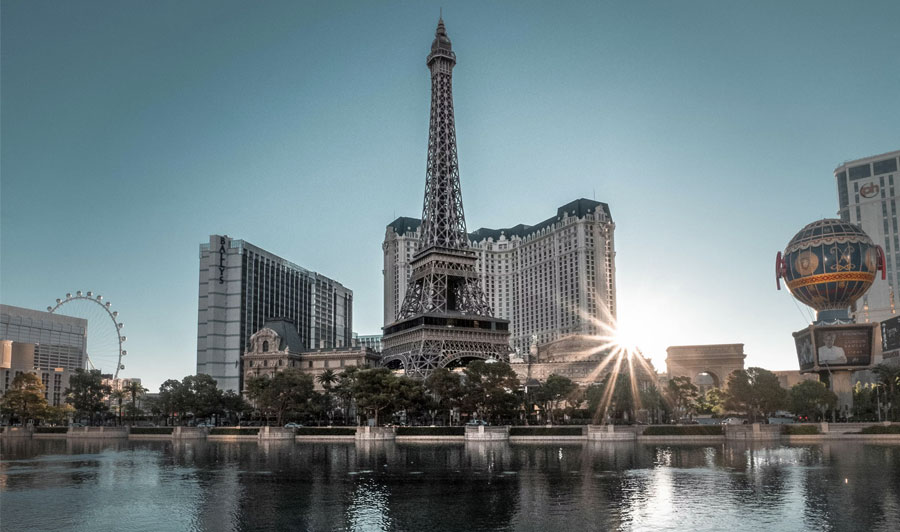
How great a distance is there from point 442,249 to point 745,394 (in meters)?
63.9

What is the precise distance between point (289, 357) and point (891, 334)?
139 metres

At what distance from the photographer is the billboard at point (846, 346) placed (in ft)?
443

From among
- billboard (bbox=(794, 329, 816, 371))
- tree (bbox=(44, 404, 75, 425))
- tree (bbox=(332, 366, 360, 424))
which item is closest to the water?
tree (bbox=(332, 366, 360, 424))

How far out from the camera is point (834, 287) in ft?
444

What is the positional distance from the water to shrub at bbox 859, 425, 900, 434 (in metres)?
10.9

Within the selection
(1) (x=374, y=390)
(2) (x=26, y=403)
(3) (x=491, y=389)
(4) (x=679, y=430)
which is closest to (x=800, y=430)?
(4) (x=679, y=430)

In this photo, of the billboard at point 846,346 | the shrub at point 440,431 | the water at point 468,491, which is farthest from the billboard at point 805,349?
the shrub at point 440,431

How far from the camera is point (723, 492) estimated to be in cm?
4741

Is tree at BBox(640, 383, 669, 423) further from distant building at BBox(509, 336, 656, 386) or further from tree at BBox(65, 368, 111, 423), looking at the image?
tree at BBox(65, 368, 111, 423)

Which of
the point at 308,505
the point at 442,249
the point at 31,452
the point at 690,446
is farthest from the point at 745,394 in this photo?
the point at 31,452

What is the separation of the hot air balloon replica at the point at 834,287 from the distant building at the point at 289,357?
93.1 metres

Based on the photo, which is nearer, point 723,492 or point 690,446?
point 723,492

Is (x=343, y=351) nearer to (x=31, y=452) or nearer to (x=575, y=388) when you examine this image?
(x=575, y=388)

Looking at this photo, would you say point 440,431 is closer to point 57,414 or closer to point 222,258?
point 57,414
